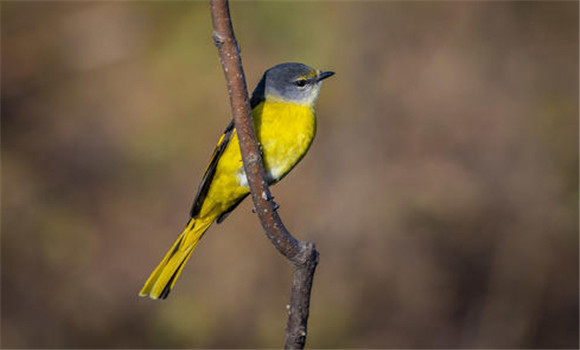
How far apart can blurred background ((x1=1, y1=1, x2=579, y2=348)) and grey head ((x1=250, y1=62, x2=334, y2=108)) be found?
2.89m

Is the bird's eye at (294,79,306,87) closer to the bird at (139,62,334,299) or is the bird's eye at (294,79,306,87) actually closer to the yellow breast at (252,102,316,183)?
the bird at (139,62,334,299)

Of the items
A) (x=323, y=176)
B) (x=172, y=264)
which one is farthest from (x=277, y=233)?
(x=323, y=176)

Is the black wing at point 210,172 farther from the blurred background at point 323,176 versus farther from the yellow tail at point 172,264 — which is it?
the blurred background at point 323,176

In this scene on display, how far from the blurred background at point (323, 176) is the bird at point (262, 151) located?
2.78 meters

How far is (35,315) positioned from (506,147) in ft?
17.5

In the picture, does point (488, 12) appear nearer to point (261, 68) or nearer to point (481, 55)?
point (481, 55)

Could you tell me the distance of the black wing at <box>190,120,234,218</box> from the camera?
13.3ft

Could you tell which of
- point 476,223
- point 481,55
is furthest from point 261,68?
point 476,223

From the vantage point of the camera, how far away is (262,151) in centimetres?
396

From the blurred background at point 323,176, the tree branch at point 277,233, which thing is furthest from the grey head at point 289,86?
the blurred background at point 323,176

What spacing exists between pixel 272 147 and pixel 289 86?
53 cm

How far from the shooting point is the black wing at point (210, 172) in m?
4.05

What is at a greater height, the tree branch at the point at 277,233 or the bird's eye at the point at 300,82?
the bird's eye at the point at 300,82

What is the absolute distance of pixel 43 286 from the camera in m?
7.04
